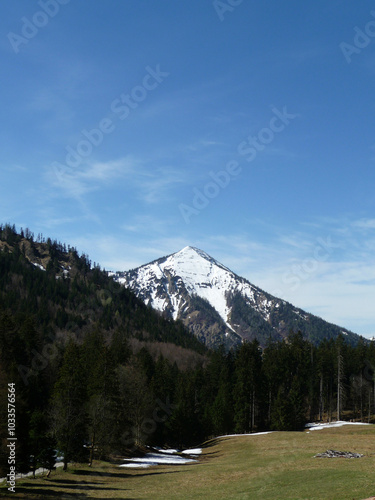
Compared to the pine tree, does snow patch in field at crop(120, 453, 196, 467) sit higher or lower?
lower

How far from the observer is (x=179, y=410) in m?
77.5

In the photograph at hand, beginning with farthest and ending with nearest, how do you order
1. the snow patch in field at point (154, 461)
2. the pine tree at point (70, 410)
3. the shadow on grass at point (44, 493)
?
the snow patch in field at point (154, 461), the pine tree at point (70, 410), the shadow on grass at point (44, 493)

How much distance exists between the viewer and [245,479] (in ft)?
115

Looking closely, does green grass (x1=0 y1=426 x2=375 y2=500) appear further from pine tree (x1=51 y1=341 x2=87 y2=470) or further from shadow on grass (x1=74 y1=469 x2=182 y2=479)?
pine tree (x1=51 y1=341 x2=87 y2=470)

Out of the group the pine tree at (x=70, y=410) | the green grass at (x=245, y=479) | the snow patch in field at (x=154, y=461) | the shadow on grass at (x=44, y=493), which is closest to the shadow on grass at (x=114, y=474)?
the green grass at (x=245, y=479)

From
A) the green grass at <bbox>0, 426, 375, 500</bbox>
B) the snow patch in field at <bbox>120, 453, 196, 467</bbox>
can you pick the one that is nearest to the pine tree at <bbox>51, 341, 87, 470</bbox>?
the green grass at <bbox>0, 426, 375, 500</bbox>

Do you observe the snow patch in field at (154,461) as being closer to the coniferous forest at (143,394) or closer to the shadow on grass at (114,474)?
the coniferous forest at (143,394)

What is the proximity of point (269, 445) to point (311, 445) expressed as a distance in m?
7.86

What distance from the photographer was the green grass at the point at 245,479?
26453 millimetres

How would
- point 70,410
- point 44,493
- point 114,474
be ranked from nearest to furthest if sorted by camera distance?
point 44,493 < point 114,474 < point 70,410

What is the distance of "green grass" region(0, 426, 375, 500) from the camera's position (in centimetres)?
2645

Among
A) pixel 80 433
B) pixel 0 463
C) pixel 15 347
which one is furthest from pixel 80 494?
pixel 15 347

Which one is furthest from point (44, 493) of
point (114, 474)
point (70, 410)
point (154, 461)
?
point (154, 461)

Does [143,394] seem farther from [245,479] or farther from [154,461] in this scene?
[245,479]
